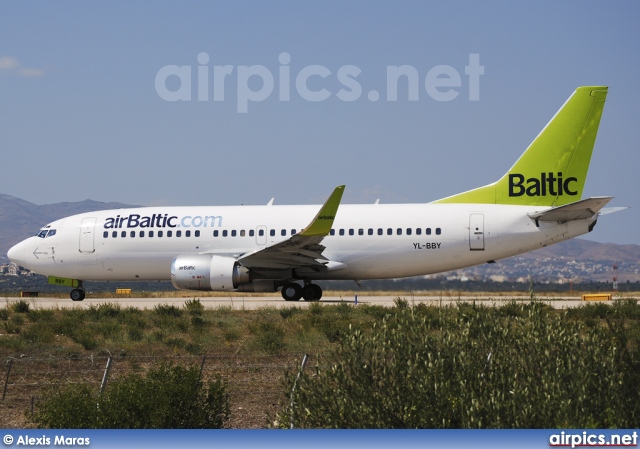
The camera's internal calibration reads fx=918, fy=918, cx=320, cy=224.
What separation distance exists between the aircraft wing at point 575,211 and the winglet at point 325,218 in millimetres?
6387

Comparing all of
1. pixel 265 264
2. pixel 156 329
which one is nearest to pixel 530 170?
pixel 265 264

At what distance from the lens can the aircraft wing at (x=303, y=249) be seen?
28.4 meters

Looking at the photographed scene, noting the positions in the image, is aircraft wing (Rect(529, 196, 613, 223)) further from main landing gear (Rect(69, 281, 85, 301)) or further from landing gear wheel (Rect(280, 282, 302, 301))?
main landing gear (Rect(69, 281, 85, 301))

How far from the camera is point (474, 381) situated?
33.2ft

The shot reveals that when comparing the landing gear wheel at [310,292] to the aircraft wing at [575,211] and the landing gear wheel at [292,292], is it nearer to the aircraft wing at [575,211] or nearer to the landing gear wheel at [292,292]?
the landing gear wheel at [292,292]

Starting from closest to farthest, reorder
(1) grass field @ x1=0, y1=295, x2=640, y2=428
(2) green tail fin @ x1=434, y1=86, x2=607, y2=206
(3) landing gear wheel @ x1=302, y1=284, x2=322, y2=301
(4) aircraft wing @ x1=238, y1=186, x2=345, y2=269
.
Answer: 1. (1) grass field @ x1=0, y1=295, x2=640, y2=428
2. (4) aircraft wing @ x1=238, y1=186, x2=345, y2=269
3. (2) green tail fin @ x1=434, y1=86, x2=607, y2=206
4. (3) landing gear wheel @ x1=302, y1=284, x2=322, y2=301

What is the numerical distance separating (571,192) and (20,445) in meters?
24.8

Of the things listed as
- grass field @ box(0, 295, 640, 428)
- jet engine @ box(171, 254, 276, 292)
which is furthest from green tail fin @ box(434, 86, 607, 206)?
jet engine @ box(171, 254, 276, 292)

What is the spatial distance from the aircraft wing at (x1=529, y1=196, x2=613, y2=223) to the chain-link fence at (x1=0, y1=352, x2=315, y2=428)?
490 inches

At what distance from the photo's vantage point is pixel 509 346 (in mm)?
10820

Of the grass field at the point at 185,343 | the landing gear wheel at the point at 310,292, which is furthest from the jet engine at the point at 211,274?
the landing gear wheel at the point at 310,292

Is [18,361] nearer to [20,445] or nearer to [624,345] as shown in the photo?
[20,445]

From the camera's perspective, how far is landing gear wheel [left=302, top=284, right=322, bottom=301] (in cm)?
3195

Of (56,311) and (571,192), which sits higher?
(571,192)
